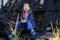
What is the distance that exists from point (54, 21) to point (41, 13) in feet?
3.28

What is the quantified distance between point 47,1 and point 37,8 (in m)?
0.39

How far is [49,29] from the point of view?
764 centimetres

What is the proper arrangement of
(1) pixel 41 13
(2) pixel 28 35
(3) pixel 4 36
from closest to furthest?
(2) pixel 28 35 < (3) pixel 4 36 < (1) pixel 41 13

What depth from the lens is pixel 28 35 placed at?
7242mm

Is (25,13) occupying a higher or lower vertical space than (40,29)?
higher

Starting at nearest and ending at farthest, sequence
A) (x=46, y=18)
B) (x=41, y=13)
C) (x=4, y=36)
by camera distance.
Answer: (x=4, y=36)
(x=46, y=18)
(x=41, y=13)

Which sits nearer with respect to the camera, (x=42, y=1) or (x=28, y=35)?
(x=28, y=35)

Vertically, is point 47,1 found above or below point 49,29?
above

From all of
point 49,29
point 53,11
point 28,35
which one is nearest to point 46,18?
point 53,11

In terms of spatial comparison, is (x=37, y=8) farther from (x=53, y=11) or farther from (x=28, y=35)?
(x=28, y=35)

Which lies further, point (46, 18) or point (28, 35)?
point (46, 18)

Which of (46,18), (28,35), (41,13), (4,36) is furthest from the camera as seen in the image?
(41,13)

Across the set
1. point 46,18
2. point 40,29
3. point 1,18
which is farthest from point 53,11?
point 1,18

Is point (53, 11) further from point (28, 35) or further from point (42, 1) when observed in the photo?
point (28, 35)
